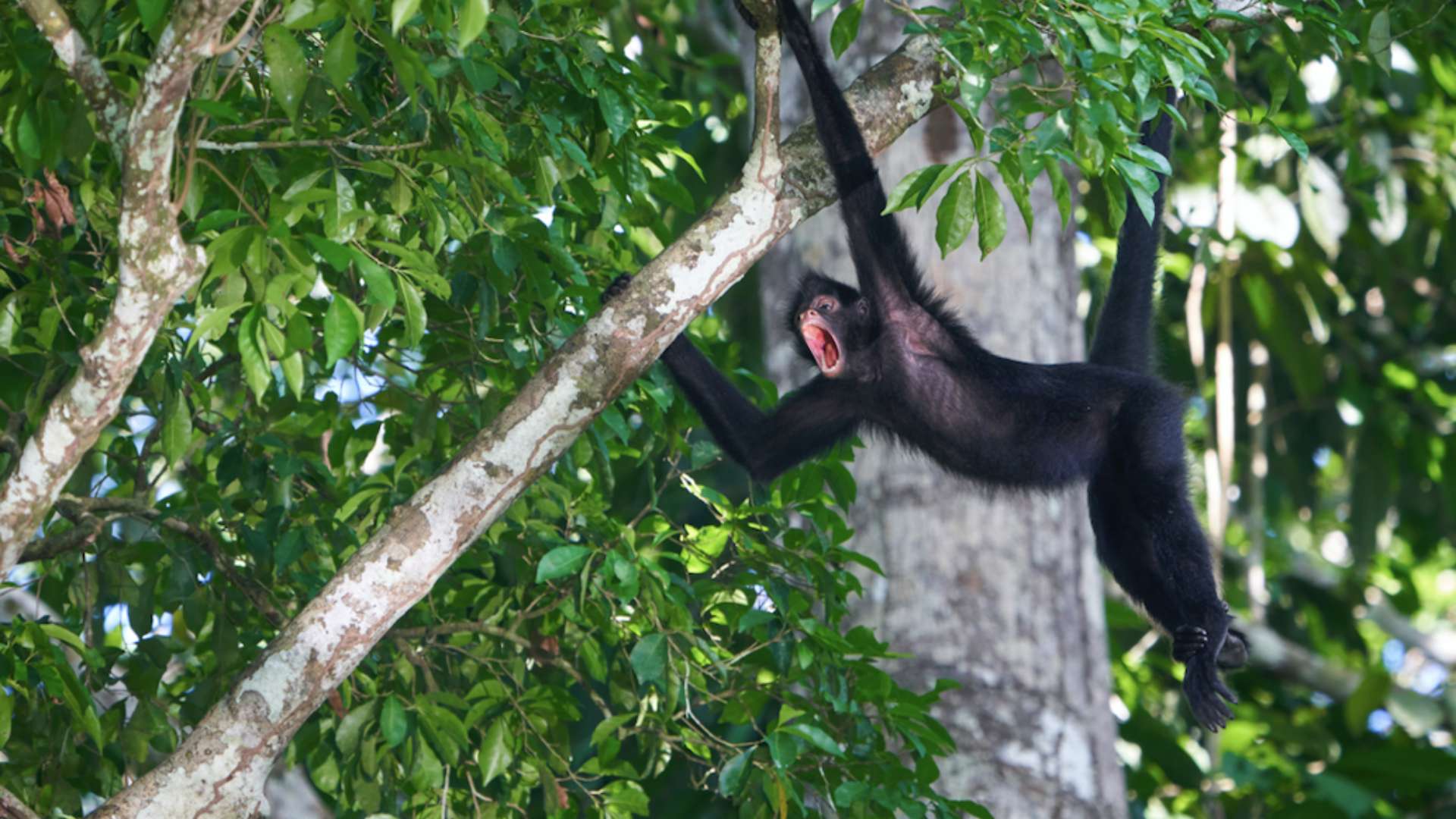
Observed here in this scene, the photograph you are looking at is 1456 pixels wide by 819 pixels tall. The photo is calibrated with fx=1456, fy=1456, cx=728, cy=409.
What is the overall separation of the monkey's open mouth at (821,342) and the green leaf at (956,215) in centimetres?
156

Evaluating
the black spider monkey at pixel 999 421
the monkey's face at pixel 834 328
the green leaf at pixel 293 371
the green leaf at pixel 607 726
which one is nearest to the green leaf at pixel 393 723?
the green leaf at pixel 607 726

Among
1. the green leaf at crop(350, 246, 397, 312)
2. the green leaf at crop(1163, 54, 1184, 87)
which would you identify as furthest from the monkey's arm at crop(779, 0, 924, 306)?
the green leaf at crop(350, 246, 397, 312)

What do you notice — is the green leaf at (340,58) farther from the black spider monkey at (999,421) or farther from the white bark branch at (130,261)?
the black spider monkey at (999,421)

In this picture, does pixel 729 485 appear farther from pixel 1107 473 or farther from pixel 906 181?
pixel 906 181

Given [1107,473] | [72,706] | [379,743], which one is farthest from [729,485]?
[72,706]

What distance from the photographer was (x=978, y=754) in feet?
17.5

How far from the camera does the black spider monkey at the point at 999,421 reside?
430 centimetres

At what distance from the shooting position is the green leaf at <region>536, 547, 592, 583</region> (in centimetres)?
322

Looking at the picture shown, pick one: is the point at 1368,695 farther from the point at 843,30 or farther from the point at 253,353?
the point at 253,353

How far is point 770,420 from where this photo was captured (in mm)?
4523

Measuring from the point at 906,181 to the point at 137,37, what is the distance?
1632mm

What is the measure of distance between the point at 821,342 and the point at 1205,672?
1494 mm

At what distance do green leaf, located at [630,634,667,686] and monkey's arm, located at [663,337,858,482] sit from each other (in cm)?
107

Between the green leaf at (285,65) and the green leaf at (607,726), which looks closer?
the green leaf at (285,65)
